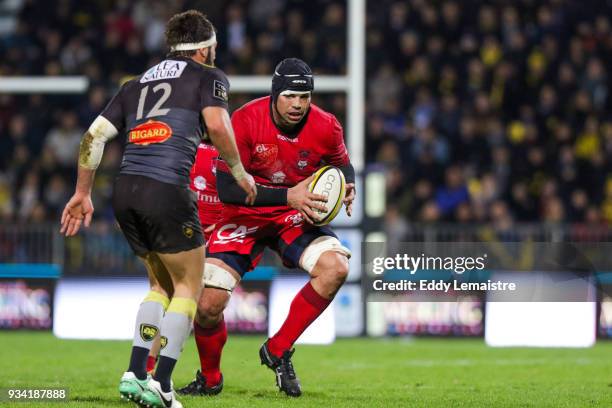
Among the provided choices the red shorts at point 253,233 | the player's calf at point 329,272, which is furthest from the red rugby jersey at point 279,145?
the player's calf at point 329,272

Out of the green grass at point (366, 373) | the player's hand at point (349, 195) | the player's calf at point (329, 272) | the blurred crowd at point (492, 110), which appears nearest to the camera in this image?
the green grass at point (366, 373)

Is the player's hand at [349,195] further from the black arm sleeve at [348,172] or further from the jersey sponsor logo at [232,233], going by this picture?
the jersey sponsor logo at [232,233]

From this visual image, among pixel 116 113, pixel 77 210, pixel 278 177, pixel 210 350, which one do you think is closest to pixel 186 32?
pixel 116 113

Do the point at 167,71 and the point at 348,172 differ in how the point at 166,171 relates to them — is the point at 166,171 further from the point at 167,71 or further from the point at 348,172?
the point at 348,172

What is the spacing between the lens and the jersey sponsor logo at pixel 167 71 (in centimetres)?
687

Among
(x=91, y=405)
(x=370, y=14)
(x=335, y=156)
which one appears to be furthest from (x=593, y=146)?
(x=91, y=405)

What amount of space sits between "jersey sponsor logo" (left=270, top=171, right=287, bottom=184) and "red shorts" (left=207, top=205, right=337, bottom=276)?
0.18 meters

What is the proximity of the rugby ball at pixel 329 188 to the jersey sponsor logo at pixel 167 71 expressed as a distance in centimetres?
129

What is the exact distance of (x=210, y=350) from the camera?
8016 millimetres

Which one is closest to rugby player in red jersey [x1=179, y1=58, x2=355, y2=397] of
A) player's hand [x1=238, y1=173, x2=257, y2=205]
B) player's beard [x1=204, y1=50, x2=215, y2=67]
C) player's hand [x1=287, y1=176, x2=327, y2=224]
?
player's hand [x1=287, y1=176, x2=327, y2=224]

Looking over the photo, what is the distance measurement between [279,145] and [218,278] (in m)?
0.95

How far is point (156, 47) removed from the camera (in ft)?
60.3

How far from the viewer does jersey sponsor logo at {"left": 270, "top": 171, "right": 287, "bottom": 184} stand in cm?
819

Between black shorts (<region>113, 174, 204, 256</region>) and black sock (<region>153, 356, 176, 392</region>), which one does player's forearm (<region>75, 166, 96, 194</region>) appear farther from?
black sock (<region>153, 356, 176, 392</region>)
